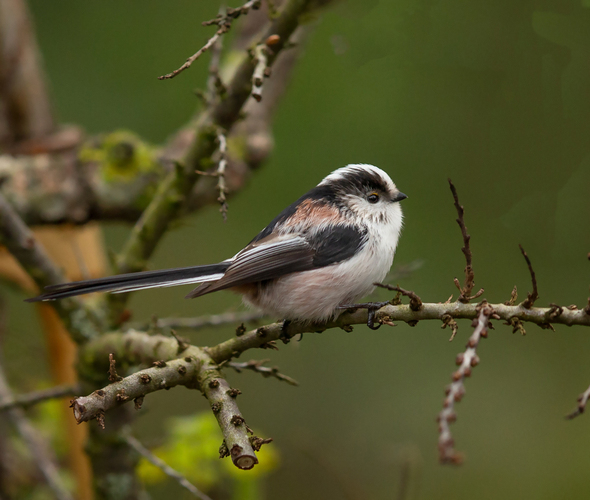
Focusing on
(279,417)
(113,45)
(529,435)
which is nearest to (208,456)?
(279,417)

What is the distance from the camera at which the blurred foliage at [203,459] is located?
2.82 metres

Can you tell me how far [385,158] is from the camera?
5730 mm

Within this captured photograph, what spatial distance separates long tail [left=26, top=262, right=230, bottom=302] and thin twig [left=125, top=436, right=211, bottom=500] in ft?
2.21

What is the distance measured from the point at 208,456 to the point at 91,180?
1.63m

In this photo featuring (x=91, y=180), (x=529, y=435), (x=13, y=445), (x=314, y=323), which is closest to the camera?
(x=314, y=323)

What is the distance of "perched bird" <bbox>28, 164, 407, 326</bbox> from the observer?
7.79 feet

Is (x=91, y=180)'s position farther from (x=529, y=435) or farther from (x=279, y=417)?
(x=529, y=435)

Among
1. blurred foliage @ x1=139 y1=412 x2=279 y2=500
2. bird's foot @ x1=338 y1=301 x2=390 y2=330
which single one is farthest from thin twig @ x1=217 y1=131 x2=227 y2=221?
blurred foliage @ x1=139 y1=412 x2=279 y2=500

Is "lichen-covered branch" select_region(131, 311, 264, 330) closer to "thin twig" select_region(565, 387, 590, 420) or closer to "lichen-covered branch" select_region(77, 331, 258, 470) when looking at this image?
"lichen-covered branch" select_region(77, 331, 258, 470)

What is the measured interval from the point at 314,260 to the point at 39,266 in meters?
1.18

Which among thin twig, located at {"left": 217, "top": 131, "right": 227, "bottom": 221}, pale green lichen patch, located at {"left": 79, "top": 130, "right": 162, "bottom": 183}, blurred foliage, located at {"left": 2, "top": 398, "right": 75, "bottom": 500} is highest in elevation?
thin twig, located at {"left": 217, "top": 131, "right": 227, "bottom": 221}

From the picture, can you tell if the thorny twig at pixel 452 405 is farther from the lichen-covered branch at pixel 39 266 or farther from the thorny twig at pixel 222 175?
the lichen-covered branch at pixel 39 266

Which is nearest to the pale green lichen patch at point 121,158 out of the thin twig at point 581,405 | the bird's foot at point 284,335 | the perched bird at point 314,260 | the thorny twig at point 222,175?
the perched bird at point 314,260

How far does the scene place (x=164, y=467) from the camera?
231 cm
